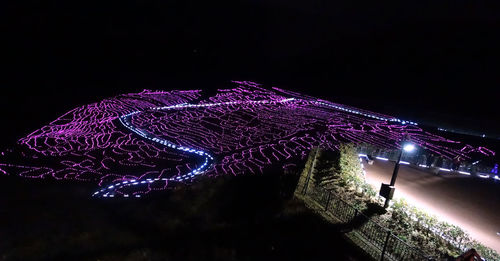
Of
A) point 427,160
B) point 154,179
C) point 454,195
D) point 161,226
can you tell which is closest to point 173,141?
point 154,179

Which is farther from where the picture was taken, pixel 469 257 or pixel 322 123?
pixel 322 123

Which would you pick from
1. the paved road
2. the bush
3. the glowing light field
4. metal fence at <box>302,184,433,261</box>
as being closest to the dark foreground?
metal fence at <box>302,184,433,261</box>

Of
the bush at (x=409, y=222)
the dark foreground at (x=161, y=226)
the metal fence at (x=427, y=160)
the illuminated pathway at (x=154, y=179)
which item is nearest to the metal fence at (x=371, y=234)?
the dark foreground at (x=161, y=226)

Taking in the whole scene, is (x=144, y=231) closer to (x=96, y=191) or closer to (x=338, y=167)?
(x=96, y=191)

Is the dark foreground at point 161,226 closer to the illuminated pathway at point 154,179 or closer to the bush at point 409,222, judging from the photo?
the illuminated pathway at point 154,179

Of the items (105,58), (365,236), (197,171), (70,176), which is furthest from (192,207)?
(105,58)

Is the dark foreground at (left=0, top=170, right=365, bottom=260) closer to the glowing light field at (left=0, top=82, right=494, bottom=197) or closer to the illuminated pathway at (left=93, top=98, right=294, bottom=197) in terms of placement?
the illuminated pathway at (left=93, top=98, right=294, bottom=197)
